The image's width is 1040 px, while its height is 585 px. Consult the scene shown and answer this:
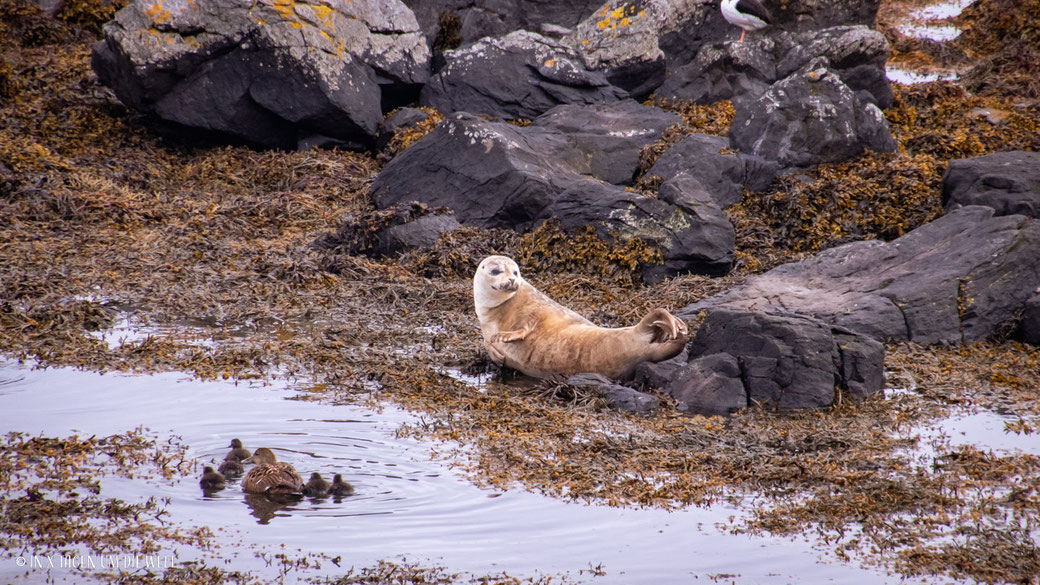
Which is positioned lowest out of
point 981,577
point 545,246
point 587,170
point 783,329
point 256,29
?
point 981,577

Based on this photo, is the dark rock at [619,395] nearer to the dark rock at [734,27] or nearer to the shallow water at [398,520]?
the shallow water at [398,520]

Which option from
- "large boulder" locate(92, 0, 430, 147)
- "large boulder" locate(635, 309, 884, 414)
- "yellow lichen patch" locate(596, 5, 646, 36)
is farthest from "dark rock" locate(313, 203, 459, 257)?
"yellow lichen patch" locate(596, 5, 646, 36)

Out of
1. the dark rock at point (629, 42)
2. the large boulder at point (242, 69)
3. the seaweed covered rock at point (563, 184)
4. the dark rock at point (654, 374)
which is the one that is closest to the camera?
the dark rock at point (654, 374)

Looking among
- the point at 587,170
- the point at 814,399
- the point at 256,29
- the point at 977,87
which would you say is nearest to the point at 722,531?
the point at 814,399

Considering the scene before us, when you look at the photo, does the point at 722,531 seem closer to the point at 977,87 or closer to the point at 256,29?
the point at 256,29

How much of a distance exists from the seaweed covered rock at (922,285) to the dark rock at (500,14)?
9070 millimetres

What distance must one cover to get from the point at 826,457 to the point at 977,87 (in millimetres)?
10837

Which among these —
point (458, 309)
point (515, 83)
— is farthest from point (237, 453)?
point (515, 83)

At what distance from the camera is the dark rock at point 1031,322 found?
767cm

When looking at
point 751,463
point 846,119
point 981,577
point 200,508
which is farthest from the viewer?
point 846,119

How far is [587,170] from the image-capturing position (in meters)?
12.1

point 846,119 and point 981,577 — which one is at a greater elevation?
point 846,119

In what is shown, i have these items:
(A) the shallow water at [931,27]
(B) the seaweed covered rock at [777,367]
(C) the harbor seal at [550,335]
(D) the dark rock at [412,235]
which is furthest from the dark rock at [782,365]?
(A) the shallow water at [931,27]

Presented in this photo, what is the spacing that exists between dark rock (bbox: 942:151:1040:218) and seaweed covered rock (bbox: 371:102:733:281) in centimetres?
243
